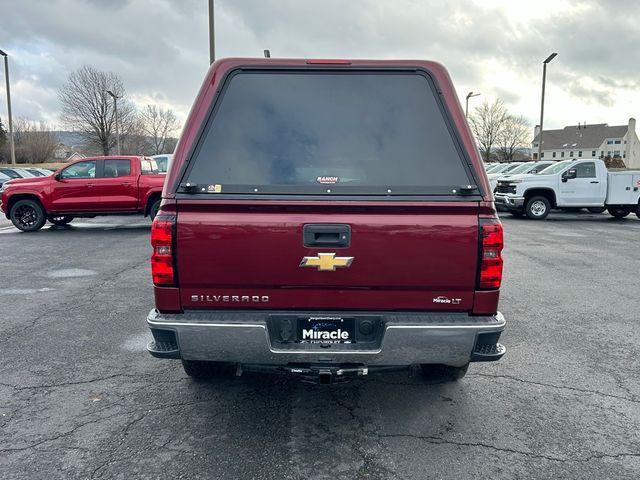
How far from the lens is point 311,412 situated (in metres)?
3.35

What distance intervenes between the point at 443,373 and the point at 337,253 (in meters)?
1.44

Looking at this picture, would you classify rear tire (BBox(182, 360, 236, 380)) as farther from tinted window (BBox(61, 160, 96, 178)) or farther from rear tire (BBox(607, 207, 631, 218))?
rear tire (BBox(607, 207, 631, 218))

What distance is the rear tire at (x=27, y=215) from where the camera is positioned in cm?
1282

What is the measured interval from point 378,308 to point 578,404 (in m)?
1.82

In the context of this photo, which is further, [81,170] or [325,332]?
[81,170]

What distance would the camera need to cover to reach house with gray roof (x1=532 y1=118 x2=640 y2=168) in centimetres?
9438

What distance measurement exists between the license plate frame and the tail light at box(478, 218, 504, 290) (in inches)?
30.2

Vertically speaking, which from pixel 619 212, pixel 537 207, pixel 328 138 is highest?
pixel 328 138

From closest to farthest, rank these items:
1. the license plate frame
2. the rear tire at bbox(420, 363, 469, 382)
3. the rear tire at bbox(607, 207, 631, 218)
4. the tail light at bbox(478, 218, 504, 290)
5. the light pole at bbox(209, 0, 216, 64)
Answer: the tail light at bbox(478, 218, 504, 290), the license plate frame, the rear tire at bbox(420, 363, 469, 382), the light pole at bbox(209, 0, 216, 64), the rear tire at bbox(607, 207, 631, 218)

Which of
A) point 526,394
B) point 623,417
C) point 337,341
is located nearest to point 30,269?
point 337,341

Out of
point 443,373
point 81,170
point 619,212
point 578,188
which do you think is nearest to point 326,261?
point 443,373

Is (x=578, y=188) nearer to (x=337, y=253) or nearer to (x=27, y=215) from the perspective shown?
(x=337, y=253)

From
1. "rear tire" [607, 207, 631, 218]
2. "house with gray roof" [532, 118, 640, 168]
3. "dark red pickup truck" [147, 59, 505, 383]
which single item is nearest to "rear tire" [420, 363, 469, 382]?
"dark red pickup truck" [147, 59, 505, 383]

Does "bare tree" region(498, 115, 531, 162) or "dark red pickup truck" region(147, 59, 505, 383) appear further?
"bare tree" region(498, 115, 531, 162)
